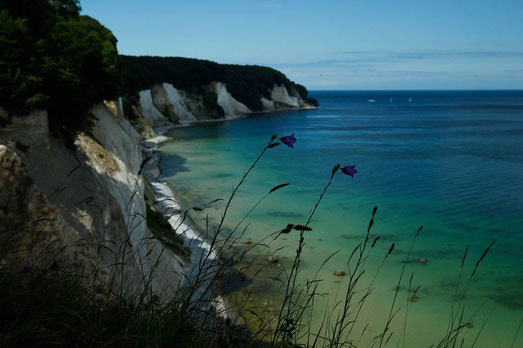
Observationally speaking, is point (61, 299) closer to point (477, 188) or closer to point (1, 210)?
point (1, 210)

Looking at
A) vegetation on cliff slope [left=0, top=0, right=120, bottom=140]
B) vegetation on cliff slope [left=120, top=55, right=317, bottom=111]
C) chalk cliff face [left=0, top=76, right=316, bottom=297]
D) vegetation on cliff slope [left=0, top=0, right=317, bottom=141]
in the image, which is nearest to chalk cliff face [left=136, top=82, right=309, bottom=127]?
vegetation on cliff slope [left=120, top=55, right=317, bottom=111]

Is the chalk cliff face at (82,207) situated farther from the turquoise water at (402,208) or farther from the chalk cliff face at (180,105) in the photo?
the chalk cliff face at (180,105)

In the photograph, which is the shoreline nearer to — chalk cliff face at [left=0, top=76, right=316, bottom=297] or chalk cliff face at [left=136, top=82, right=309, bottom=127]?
chalk cliff face at [left=0, top=76, right=316, bottom=297]

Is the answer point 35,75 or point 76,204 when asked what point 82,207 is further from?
point 35,75

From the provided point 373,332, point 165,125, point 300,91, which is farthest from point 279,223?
point 300,91

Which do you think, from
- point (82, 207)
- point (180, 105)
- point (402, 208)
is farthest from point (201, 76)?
point (82, 207)

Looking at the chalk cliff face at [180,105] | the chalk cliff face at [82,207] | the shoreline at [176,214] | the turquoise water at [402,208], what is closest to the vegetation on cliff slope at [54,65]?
the chalk cliff face at [82,207]
